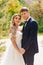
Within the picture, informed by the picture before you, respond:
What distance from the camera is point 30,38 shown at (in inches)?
78.5

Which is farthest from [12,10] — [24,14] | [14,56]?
[14,56]

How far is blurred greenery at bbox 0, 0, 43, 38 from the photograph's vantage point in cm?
202

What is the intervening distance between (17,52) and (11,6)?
421 mm

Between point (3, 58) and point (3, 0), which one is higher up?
point (3, 0)

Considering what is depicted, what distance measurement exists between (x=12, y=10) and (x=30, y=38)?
30 centimetres

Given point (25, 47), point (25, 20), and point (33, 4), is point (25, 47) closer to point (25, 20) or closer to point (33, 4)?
point (25, 20)

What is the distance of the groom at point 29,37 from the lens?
197cm

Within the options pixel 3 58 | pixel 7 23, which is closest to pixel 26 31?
pixel 7 23

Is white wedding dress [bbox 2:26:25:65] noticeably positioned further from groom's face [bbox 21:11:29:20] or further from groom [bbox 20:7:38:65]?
groom's face [bbox 21:11:29:20]

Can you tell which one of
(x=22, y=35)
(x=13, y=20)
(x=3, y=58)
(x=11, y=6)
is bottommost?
(x=3, y=58)

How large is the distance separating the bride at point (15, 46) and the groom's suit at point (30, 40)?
38 millimetres

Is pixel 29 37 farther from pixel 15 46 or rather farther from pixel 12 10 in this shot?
pixel 12 10

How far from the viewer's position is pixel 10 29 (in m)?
1.98

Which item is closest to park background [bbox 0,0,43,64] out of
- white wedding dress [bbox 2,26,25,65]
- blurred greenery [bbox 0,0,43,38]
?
blurred greenery [bbox 0,0,43,38]
